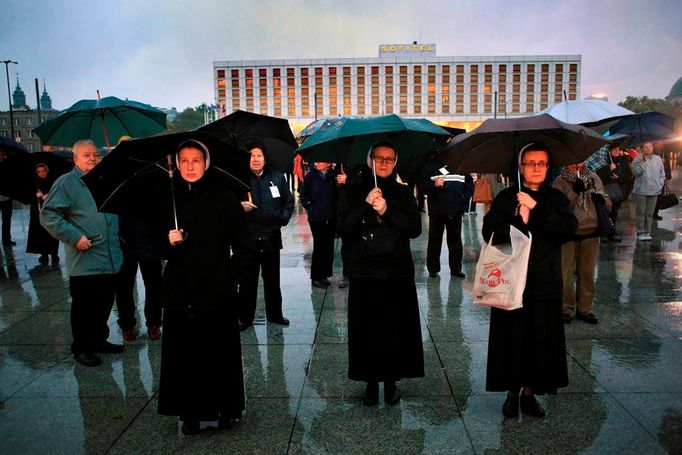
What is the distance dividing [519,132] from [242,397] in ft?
8.64

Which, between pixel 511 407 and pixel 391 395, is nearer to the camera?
pixel 511 407

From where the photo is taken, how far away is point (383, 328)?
387cm

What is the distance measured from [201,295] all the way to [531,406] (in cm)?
232

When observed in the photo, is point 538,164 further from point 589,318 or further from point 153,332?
point 153,332

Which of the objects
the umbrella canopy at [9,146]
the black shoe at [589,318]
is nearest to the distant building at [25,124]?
A: the umbrella canopy at [9,146]

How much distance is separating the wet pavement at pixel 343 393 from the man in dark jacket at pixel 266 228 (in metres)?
0.23

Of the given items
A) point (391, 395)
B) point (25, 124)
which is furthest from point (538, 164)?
point (25, 124)

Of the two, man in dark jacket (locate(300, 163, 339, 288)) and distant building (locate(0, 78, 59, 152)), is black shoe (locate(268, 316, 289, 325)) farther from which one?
distant building (locate(0, 78, 59, 152))

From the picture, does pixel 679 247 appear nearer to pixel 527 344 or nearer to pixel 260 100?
pixel 527 344

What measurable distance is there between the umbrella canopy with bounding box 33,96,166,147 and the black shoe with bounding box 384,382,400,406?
401 cm

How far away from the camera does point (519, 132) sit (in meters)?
3.89

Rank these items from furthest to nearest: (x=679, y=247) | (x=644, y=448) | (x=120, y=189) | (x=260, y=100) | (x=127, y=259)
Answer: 1. (x=260, y=100)
2. (x=679, y=247)
3. (x=127, y=259)
4. (x=120, y=189)
5. (x=644, y=448)

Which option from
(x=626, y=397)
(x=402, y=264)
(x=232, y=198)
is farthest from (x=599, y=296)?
(x=232, y=198)

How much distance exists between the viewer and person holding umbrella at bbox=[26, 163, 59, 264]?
9344 mm
